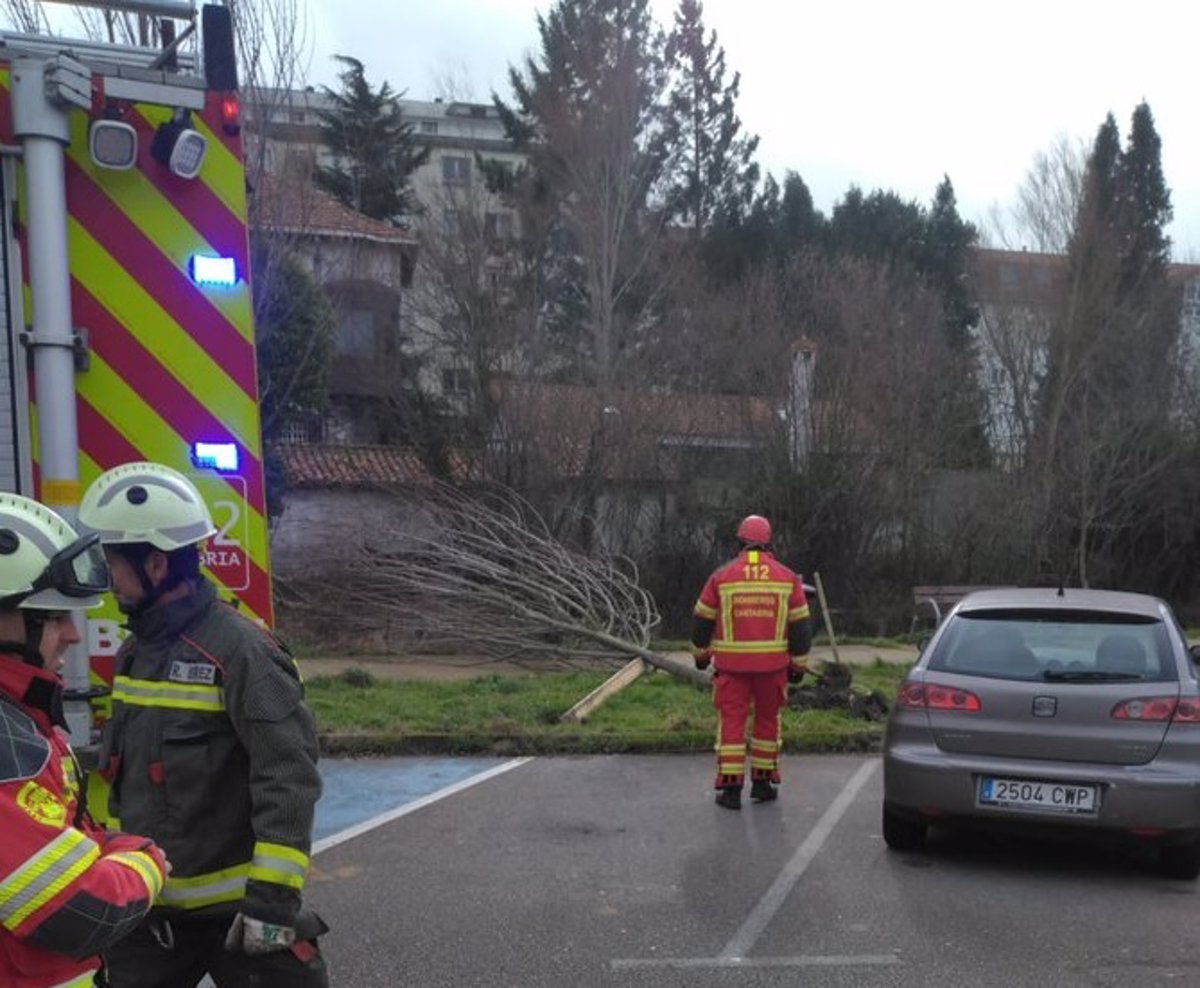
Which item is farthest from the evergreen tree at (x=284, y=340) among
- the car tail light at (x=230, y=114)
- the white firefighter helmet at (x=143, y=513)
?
the white firefighter helmet at (x=143, y=513)

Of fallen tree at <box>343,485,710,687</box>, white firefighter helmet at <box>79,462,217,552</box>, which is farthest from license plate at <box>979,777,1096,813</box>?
fallen tree at <box>343,485,710,687</box>

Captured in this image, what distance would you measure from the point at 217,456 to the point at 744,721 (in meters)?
4.49

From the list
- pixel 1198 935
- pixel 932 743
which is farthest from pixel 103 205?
pixel 1198 935

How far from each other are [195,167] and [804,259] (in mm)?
23561

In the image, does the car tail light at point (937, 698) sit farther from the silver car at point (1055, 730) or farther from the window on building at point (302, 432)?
the window on building at point (302, 432)

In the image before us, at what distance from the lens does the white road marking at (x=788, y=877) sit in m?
4.73

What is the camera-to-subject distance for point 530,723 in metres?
9.08

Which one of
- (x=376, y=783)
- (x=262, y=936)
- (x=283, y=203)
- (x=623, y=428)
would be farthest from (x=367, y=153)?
(x=262, y=936)

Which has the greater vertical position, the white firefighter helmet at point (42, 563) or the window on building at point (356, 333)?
the window on building at point (356, 333)

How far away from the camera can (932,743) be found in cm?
570

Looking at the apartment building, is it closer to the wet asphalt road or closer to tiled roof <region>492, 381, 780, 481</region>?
tiled roof <region>492, 381, 780, 481</region>

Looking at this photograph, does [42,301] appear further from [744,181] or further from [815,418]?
[744,181]

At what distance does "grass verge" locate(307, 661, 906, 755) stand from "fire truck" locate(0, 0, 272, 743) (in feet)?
17.5

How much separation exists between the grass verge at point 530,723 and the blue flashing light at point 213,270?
5662 mm
